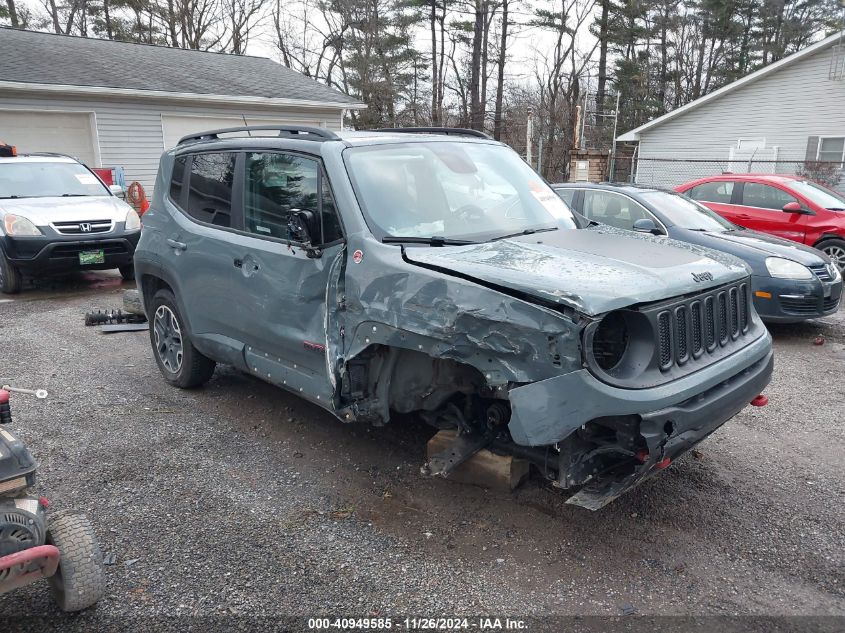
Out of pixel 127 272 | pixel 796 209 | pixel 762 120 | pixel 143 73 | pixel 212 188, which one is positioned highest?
pixel 143 73

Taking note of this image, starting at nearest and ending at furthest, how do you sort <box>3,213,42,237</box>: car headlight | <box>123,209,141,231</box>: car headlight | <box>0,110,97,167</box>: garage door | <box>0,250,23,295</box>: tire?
<box>3,213,42,237</box>: car headlight < <box>0,250,23,295</box>: tire < <box>123,209,141,231</box>: car headlight < <box>0,110,97,167</box>: garage door

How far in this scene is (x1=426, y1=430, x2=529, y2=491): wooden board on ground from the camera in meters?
3.79

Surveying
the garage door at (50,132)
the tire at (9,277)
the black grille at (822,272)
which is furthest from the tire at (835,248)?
the garage door at (50,132)

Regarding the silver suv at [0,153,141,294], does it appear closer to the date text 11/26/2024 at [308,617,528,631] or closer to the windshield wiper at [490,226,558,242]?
the windshield wiper at [490,226,558,242]

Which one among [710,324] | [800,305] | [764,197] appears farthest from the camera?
[764,197]

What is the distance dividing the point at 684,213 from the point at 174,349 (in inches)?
232

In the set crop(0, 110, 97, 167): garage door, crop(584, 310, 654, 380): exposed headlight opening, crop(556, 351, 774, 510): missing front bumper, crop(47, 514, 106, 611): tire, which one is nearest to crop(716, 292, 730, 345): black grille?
crop(556, 351, 774, 510): missing front bumper

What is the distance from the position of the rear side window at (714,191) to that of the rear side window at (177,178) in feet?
27.0

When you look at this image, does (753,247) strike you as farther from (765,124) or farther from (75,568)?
(765,124)

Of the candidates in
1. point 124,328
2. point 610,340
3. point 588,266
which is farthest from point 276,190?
point 124,328

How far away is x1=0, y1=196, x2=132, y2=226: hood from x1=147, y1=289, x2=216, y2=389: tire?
15.2ft

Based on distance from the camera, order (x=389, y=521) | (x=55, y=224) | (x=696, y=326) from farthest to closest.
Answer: (x=55, y=224) < (x=389, y=521) < (x=696, y=326)

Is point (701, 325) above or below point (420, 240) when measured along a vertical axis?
below

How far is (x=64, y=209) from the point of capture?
9.59 m
